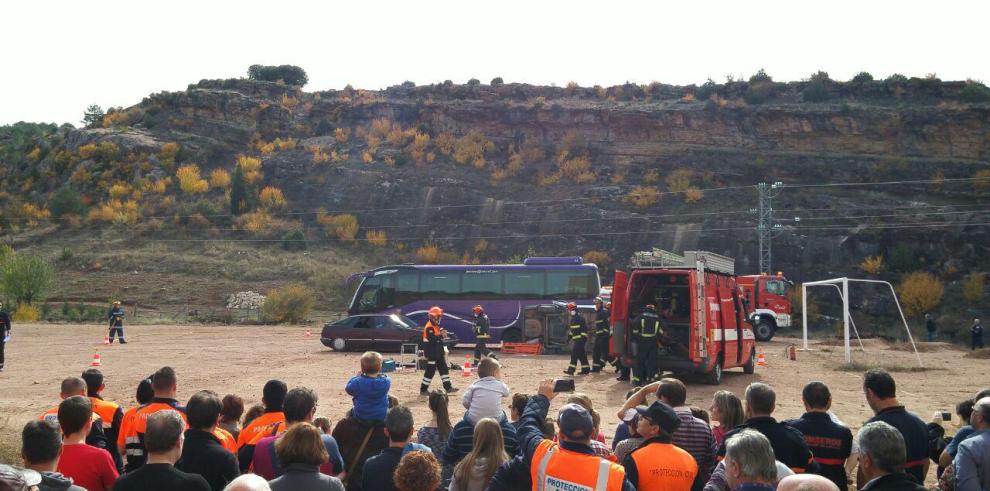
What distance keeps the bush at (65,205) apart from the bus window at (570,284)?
46.5 meters

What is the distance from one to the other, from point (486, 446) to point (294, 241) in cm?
5507

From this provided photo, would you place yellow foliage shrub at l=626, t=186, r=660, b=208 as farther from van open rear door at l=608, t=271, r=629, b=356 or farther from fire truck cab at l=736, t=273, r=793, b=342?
van open rear door at l=608, t=271, r=629, b=356

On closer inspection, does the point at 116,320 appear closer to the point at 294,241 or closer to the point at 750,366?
the point at 750,366

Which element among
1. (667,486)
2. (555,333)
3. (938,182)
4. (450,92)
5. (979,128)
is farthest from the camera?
(450,92)

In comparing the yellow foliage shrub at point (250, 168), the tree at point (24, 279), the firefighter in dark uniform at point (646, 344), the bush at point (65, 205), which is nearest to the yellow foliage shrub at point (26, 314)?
the tree at point (24, 279)

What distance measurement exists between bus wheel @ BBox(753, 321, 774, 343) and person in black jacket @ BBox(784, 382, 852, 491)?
31.2 m

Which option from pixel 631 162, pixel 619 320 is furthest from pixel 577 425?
pixel 631 162

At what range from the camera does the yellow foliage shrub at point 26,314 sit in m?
40.3

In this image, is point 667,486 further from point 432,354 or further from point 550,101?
point 550,101

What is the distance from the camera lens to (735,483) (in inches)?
172

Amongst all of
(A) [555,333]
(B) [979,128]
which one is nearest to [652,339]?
(A) [555,333]

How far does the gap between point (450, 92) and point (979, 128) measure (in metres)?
45.7

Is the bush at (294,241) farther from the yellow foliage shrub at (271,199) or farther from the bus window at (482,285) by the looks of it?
the bus window at (482,285)

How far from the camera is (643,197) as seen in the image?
58.2 metres
